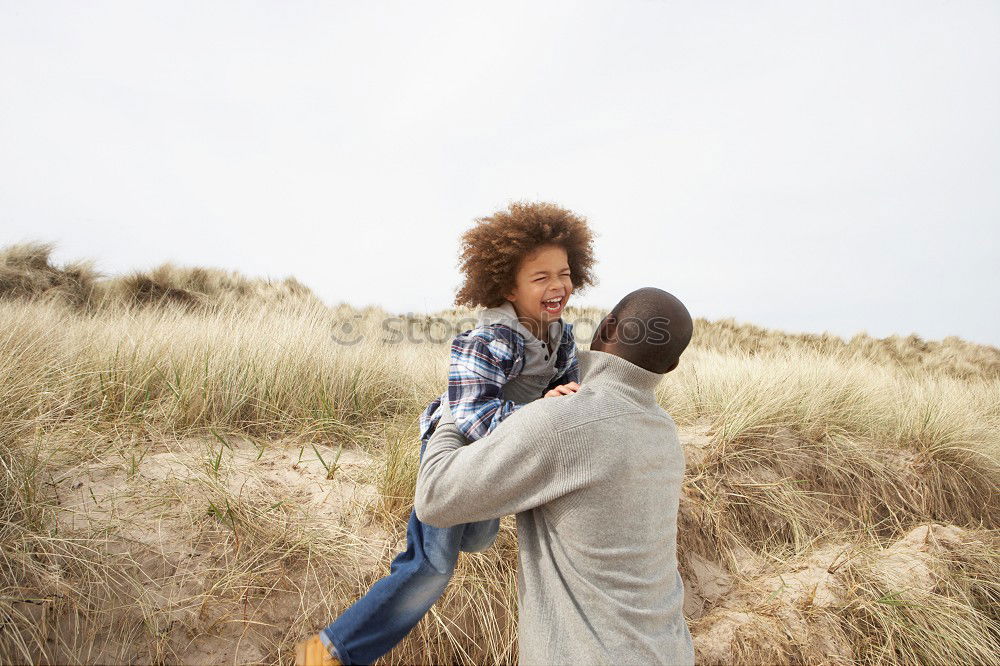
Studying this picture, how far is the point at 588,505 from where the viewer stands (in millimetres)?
1629


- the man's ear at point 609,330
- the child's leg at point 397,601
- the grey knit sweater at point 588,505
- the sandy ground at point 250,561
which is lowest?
the sandy ground at point 250,561

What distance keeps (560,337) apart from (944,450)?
547 cm

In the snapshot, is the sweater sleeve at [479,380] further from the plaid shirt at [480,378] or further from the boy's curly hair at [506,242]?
the boy's curly hair at [506,242]

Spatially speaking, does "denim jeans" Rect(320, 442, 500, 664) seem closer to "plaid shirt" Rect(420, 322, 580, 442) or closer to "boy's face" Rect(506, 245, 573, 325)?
"plaid shirt" Rect(420, 322, 580, 442)

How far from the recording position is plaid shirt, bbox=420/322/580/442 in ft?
6.62

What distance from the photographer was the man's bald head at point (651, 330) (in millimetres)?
1736

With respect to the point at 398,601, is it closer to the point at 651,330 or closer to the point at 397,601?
the point at 397,601

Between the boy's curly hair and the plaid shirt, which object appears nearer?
the plaid shirt

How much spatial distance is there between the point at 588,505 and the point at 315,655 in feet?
4.14

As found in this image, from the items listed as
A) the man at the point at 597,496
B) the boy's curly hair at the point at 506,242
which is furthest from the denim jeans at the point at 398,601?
the boy's curly hair at the point at 506,242

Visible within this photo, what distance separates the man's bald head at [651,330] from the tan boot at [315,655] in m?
1.52

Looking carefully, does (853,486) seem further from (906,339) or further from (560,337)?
(906,339)

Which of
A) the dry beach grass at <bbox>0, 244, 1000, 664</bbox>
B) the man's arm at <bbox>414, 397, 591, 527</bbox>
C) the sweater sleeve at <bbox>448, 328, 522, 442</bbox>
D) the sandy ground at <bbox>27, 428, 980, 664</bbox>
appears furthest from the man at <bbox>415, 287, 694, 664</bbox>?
the sandy ground at <bbox>27, 428, 980, 664</bbox>

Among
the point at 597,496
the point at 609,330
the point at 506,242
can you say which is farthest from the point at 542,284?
the point at 597,496
